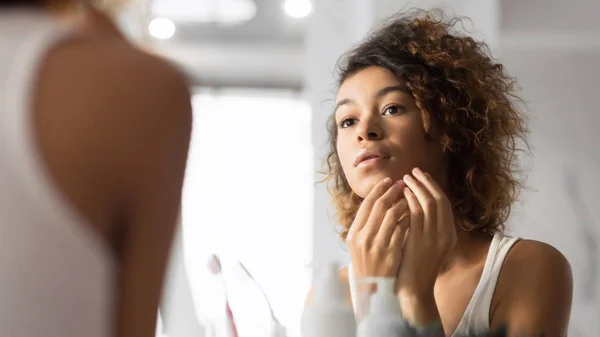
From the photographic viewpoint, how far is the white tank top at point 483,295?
599 millimetres

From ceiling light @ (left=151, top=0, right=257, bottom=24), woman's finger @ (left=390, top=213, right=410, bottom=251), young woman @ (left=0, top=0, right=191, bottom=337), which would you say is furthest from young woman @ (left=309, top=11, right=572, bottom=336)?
ceiling light @ (left=151, top=0, right=257, bottom=24)

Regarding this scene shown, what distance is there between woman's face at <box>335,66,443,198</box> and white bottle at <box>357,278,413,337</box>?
99 millimetres

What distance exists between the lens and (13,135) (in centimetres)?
24

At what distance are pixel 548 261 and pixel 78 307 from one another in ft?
1.59

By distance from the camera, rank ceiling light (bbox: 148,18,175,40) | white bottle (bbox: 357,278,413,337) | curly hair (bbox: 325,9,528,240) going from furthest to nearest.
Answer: ceiling light (bbox: 148,18,175,40), curly hair (bbox: 325,9,528,240), white bottle (bbox: 357,278,413,337)

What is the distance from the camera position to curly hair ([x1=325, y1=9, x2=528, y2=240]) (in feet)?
2.15

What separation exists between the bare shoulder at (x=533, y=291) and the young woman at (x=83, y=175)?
0.41 meters

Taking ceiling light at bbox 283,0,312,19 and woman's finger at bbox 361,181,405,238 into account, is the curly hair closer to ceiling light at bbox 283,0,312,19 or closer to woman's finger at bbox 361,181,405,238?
woman's finger at bbox 361,181,405,238

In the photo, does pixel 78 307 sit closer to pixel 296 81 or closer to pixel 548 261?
pixel 548 261

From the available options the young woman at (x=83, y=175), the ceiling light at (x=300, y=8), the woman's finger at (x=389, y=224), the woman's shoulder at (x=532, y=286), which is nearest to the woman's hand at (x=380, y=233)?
the woman's finger at (x=389, y=224)

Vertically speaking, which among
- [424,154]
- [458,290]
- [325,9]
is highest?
[325,9]

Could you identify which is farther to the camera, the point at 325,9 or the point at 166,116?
the point at 325,9

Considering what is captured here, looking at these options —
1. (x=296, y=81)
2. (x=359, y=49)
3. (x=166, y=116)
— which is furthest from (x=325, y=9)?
(x=166, y=116)

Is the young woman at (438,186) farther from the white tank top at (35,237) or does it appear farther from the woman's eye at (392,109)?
the white tank top at (35,237)
